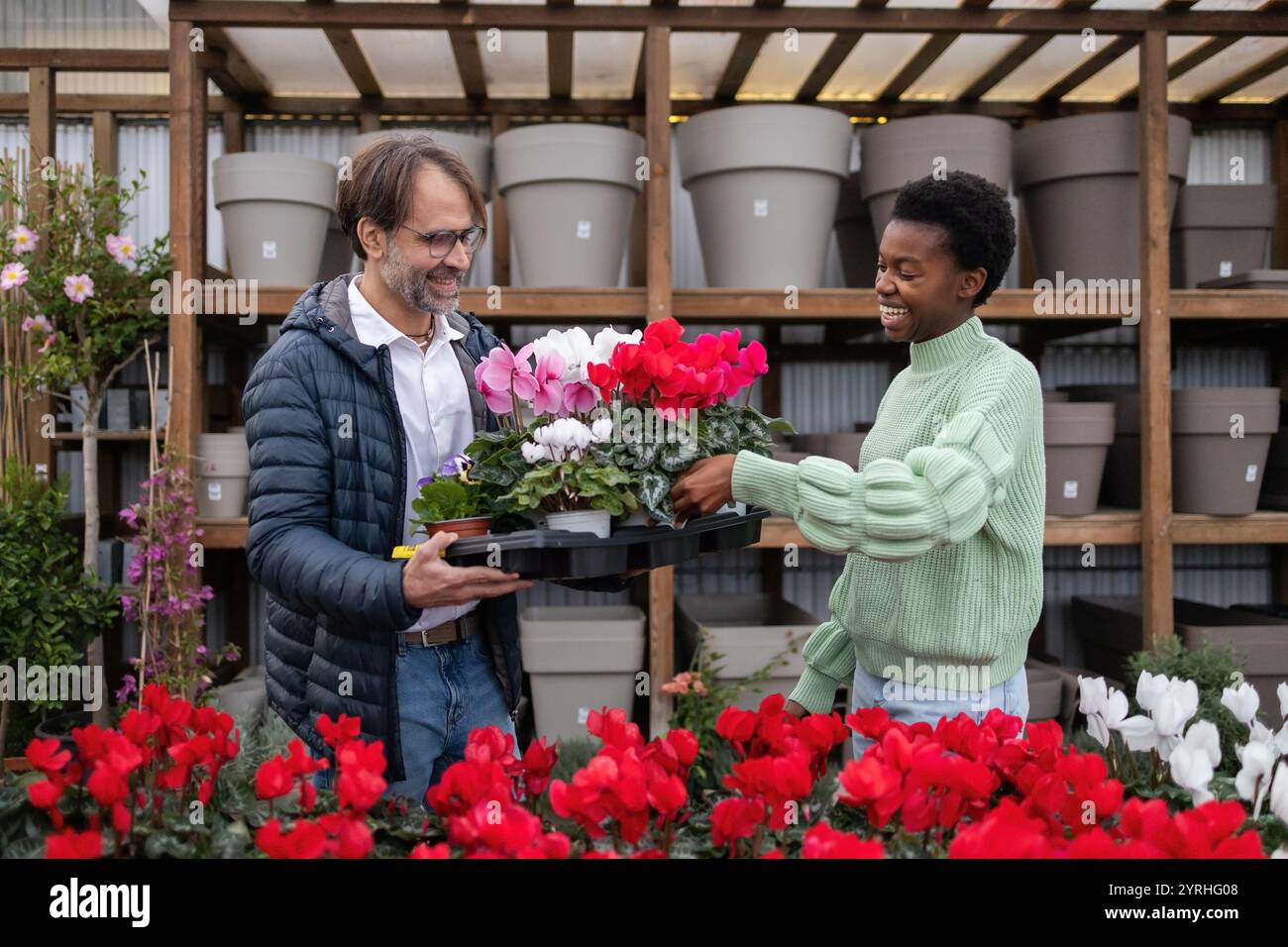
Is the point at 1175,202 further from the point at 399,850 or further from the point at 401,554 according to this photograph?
the point at 399,850

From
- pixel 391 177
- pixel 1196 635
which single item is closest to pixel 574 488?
pixel 391 177

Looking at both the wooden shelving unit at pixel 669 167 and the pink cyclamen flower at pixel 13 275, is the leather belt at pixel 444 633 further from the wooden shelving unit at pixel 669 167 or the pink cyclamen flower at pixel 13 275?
the pink cyclamen flower at pixel 13 275

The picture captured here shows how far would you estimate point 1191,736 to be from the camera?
3.41 feet

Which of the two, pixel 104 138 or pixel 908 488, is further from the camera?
pixel 104 138

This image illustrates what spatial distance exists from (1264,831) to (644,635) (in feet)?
7.74

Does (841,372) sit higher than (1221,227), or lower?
lower

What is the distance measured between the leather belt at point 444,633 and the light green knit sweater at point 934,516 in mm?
509

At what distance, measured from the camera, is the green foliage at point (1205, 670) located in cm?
286

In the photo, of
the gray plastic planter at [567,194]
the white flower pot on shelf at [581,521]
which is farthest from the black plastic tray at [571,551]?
the gray plastic planter at [567,194]

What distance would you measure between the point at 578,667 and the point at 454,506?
6.52 feet

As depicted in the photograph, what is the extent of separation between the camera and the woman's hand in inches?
Answer: 50.3

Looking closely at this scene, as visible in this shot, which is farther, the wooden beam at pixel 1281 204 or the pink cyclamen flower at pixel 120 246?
the wooden beam at pixel 1281 204

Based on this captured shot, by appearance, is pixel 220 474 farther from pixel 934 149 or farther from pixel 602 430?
pixel 934 149

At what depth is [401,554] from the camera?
128 cm
